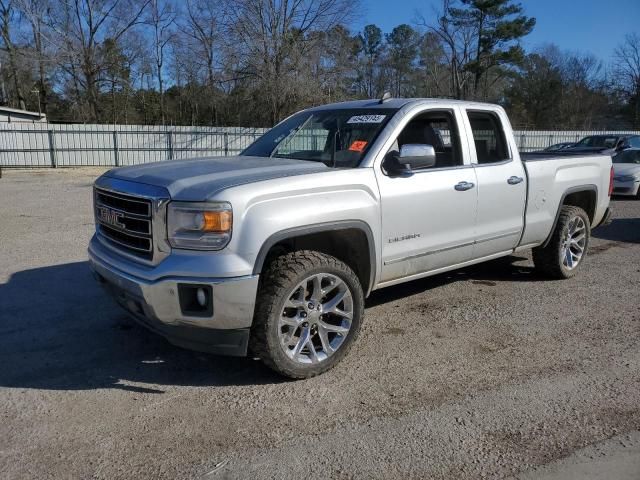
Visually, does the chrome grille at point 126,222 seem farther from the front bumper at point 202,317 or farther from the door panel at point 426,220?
the door panel at point 426,220

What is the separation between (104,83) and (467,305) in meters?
42.8

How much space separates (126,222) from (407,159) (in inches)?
83.1

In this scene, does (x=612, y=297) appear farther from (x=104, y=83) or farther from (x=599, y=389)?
(x=104, y=83)

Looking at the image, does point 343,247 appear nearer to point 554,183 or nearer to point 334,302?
point 334,302

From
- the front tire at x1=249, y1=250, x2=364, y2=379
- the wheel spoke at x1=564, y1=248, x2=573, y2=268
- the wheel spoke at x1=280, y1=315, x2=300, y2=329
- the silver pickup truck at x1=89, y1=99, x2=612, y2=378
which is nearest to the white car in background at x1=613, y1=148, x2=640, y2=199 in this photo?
the wheel spoke at x1=564, y1=248, x2=573, y2=268

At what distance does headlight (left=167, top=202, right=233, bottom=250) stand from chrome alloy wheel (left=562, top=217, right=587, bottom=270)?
171 inches

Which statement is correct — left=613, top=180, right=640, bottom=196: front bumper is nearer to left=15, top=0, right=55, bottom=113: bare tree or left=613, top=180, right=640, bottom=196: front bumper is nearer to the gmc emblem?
the gmc emblem

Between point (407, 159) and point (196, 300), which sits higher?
point (407, 159)

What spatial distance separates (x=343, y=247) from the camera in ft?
13.4

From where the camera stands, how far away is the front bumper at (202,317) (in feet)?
10.5

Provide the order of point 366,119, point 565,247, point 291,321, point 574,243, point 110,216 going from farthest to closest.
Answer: point 574,243 < point 565,247 < point 366,119 < point 110,216 < point 291,321

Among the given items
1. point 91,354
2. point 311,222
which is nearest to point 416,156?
point 311,222

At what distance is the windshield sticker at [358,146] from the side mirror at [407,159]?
0.70 ft

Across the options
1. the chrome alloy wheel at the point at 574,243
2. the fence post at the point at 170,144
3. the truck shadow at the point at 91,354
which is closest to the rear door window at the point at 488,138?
the chrome alloy wheel at the point at 574,243
